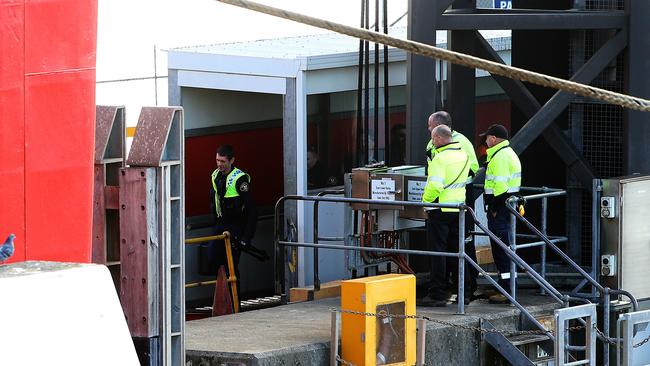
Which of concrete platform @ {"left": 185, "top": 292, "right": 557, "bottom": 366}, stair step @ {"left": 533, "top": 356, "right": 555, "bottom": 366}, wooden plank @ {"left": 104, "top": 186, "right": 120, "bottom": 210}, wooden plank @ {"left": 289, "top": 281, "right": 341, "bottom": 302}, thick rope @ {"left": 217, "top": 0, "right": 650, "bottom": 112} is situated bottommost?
stair step @ {"left": 533, "top": 356, "right": 555, "bottom": 366}

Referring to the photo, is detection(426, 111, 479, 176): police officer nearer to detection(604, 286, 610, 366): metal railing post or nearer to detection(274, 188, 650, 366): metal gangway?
detection(274, 188, 650, 366): metal gangway

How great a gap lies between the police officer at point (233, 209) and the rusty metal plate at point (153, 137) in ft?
17.0

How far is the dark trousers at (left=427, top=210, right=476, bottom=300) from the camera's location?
1099 centimetres

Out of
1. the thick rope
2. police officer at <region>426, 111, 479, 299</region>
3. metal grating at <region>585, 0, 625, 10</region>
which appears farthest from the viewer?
metal grating at <region>585, 0, 625, 10</region>

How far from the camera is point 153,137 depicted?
7445mm

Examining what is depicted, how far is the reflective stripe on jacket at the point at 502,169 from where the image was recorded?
11289 millimetres

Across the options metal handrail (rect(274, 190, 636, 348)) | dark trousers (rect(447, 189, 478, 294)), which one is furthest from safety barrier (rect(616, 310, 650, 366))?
dark trousers (rect(447, 189, 478, 294))

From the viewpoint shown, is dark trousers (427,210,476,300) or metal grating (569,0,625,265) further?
metal grating (569,0,625,265)

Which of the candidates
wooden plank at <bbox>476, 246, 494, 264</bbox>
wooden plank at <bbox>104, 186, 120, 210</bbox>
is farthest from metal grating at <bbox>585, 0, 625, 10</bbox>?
wooden plank at <bbox>104, 186, 120, 210</bbox>

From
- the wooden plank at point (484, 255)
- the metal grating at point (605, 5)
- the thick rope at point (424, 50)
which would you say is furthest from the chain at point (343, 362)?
the metal grating at point (605, 5)

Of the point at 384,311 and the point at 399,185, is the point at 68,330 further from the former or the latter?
the point at 399,185

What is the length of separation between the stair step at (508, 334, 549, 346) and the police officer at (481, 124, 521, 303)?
60 centimetres

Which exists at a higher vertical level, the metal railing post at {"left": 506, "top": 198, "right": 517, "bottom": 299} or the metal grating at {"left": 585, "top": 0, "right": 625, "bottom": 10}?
the metal grating at {"left": 585, "top": 0, "right": 625, "bottom": 10}

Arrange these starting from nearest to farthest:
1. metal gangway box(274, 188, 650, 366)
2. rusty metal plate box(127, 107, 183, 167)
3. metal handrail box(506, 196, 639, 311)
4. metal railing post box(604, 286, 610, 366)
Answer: rusty metal plate box(127, 107, 183, 167) → metal gangway box(274, 188, 650, 366) → metal handrail box(506, 196, 639, 311) → metal railing post box(604, 286, 610, 366)
